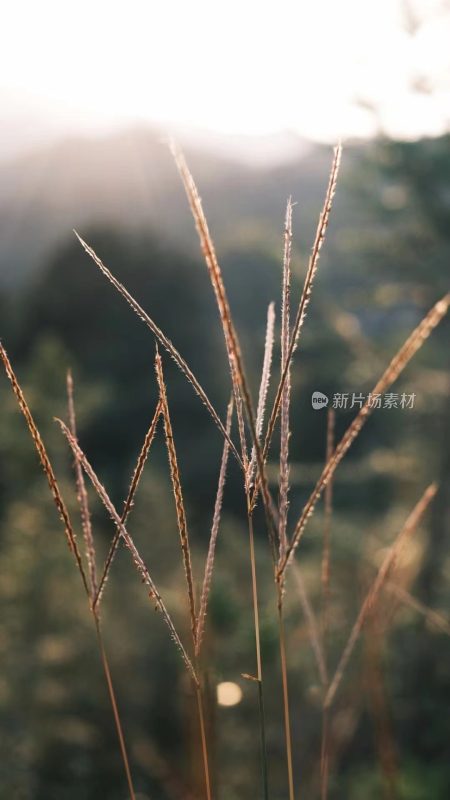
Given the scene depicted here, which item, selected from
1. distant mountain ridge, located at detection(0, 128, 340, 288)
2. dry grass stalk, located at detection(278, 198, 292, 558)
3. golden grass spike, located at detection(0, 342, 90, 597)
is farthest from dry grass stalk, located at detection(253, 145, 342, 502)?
distant mountain ridge, located at detection(0, 128, 340, 288)

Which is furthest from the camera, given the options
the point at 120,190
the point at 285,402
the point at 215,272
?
the point at 120,190

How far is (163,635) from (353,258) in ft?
18.3

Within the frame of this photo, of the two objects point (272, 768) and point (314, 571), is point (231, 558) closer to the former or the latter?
point (314, 571)

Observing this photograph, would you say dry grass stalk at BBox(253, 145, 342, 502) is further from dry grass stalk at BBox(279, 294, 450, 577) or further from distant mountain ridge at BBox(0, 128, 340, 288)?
distant mountain ridge at BBox(0, 128, 340, 288)

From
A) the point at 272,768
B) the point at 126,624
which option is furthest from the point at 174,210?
the point at 272,768

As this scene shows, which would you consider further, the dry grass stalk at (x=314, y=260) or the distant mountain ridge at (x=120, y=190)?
the distant mountain ridge at (x=120, y=190)

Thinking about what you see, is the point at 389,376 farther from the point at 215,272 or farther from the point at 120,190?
the point at 120,190

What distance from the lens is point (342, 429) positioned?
1148 cm

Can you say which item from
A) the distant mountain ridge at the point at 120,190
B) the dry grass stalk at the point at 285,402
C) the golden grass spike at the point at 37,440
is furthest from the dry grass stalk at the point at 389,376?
the distant mountain ridge at the point at 120,190

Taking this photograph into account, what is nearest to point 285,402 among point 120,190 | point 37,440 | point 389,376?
point 389,376

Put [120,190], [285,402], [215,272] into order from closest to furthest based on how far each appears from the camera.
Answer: [215,272]
[285,402]
[120,190]

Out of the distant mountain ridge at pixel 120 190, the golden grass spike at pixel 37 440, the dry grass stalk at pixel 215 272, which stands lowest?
the golden grass spike at pixel 37 440

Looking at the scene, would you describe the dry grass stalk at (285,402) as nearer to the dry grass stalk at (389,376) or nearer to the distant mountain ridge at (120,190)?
the dry grass stalk at (389,376)

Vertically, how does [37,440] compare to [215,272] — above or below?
below
